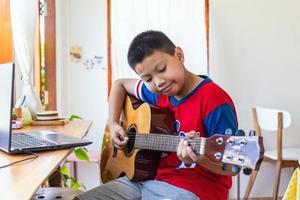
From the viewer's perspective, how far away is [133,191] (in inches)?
61.2

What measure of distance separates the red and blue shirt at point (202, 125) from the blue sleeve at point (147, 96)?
0.22 meters

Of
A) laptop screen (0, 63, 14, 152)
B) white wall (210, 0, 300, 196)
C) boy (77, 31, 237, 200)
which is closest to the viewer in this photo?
laptop screen (0, 63, 14, 152)

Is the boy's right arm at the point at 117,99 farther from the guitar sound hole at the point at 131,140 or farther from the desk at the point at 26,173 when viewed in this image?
the desk at the point at 26,173

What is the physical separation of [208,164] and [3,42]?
5.18 ft

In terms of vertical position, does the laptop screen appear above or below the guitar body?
above

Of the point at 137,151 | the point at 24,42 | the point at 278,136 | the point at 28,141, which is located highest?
the point at 24,42

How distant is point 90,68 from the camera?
3270mm

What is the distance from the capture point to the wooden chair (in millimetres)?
2992

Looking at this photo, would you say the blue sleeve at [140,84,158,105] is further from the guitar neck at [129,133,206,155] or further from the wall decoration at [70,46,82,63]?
the wall decoration at [70,46,82,63]

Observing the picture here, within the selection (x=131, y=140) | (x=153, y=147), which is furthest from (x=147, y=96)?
(x=153, y=147)

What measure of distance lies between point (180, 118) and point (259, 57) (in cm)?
213

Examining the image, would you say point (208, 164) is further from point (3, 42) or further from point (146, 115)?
point (3, 42)

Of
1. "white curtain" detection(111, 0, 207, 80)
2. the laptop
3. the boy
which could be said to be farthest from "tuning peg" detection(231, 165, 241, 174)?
"white curtain" detection(111, 0, 207, 80)

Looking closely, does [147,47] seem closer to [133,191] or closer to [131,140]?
[131,140]
